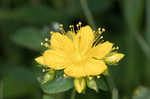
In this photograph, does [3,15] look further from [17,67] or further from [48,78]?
[48,78]

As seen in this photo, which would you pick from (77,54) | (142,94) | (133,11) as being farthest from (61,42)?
(133,11)

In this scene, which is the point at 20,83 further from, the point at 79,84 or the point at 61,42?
the point at 79,84

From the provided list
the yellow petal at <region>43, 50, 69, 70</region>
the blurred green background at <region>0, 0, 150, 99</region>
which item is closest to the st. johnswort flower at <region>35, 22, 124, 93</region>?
the yellow petal at <region>43, 50, 69, 70</region>

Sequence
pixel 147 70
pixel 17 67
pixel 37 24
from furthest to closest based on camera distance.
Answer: pixel 37 24 → pixel 17 67 → pixel 147 70

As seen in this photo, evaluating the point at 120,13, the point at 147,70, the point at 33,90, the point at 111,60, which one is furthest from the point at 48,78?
the point at 120,13

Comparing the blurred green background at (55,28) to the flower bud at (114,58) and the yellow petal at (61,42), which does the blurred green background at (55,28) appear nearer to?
the yellow petal at (61,42)

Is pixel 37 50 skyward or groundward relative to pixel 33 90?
skyward
